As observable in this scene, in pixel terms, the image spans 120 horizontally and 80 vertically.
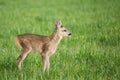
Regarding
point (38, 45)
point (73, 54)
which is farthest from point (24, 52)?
point (73, 54)

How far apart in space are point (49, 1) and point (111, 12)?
8.92 m

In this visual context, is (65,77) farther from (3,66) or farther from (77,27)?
(77,27)

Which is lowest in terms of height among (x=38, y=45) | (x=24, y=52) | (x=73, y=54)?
(x=73, y=54)

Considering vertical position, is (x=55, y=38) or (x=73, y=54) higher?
(x=55, y=38)

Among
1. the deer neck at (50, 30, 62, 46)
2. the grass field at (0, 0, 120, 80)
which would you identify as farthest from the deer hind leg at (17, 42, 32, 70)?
the deer neck at (50, 30, 62, 46)

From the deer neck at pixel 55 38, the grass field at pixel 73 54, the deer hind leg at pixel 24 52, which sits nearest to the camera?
the grass field at pixel 73 54

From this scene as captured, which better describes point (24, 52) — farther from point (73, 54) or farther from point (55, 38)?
point (73, 54)

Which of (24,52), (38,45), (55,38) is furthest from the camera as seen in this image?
(55,38)

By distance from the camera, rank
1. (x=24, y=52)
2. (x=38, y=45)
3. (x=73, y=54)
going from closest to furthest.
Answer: (x=24, y=52) < (x=38, y=45) < (x=73, y=54)

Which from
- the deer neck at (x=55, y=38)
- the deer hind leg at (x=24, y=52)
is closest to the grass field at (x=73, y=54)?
the deer hind leg at (x=24, y=52)

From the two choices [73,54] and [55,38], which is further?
[73,54]

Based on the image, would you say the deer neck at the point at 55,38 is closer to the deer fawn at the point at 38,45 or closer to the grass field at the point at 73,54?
the deer fawn at the point at 38,45

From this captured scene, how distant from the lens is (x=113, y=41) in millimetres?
11586

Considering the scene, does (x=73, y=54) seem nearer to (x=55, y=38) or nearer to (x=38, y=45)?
(x=55, y=38)
